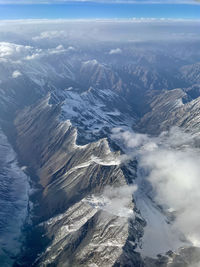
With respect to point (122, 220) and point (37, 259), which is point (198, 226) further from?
point (37, 259)

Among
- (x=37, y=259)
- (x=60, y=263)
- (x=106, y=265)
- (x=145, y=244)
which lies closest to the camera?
(x=106, y=265)

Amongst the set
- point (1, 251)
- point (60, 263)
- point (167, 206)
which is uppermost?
point (167, 206)

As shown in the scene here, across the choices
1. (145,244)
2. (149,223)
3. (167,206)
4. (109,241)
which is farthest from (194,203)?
(109,241)

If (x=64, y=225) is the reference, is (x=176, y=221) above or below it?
above

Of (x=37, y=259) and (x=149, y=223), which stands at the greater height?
(x=149, y=223)

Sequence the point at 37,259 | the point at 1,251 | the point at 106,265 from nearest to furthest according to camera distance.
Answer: the point at 106,265
the point at 37,259
the point at 1,251

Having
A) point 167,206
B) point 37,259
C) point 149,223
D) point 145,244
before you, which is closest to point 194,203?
point 167,206

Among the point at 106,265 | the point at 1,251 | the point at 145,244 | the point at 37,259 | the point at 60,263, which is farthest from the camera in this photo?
the point at 1,251

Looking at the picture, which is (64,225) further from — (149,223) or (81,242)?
(149,223)

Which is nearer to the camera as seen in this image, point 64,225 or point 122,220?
point 122,220
